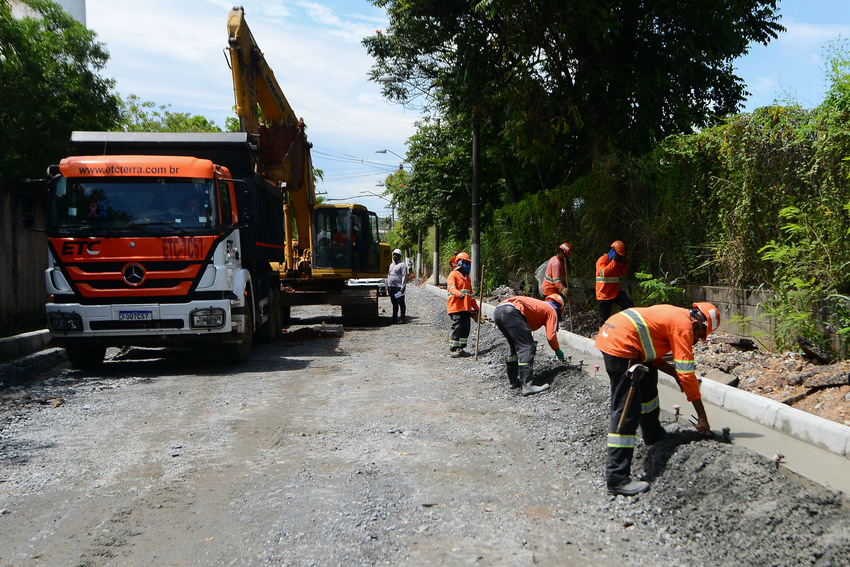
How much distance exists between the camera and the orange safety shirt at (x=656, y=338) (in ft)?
15.6

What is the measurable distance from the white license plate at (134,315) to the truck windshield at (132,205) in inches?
43.5

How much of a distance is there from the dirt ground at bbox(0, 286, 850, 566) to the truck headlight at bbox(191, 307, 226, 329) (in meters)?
1.38

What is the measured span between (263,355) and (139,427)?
515 centimetres

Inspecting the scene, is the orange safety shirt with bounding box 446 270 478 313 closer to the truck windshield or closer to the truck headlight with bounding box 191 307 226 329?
the truck headlight with bounding box 191 307 226 329

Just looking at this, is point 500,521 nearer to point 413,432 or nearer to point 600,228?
point 413,432

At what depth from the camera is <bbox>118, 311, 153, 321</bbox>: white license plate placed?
9.57 m

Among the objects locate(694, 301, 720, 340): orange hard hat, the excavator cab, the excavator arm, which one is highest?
the excavator arm

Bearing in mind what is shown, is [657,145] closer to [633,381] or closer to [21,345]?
[633,381]

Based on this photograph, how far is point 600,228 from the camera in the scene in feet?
42.4

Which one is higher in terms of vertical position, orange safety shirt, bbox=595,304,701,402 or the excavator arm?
the excavator arm

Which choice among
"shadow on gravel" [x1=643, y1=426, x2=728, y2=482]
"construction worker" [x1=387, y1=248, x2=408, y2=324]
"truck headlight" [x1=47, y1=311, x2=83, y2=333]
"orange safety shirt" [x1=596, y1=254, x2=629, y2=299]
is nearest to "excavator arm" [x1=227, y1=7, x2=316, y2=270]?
"construction worker" [x1=387, y1=248, x2=408, y2=324]

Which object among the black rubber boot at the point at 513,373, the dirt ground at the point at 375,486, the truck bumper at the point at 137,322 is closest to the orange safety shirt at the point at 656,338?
the dirt ground at the point at 375,486

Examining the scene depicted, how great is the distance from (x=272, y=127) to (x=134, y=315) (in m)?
5.13

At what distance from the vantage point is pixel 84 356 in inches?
397
